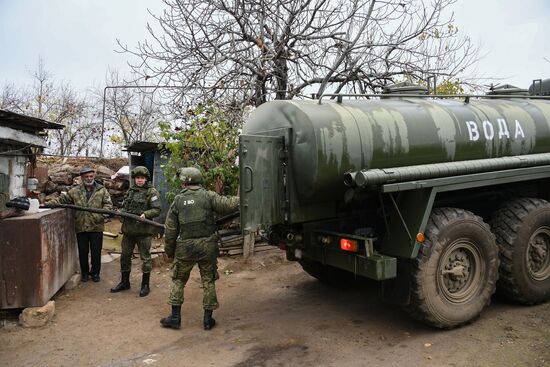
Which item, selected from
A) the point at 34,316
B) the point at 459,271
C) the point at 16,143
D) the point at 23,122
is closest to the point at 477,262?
the point at 459,271

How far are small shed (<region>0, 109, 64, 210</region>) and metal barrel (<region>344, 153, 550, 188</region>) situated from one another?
4052 mm

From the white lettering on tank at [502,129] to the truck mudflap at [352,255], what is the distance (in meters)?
2.17

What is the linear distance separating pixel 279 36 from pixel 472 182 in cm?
488

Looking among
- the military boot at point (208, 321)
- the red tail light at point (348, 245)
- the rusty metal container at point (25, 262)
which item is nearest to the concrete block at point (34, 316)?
the rusty metal container at point (25, 262)

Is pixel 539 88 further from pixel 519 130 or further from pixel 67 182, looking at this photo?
pixel 67 182

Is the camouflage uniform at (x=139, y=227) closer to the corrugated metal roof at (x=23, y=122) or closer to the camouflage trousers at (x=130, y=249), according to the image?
the camouflage trousers at (x=130, y=249)

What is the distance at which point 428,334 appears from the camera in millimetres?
4637

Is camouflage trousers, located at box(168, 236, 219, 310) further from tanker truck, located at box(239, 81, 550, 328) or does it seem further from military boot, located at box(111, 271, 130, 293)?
military boot, located at box(111, 271, 130, 293)

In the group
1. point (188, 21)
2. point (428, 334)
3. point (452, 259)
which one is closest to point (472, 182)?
point (452, 259)

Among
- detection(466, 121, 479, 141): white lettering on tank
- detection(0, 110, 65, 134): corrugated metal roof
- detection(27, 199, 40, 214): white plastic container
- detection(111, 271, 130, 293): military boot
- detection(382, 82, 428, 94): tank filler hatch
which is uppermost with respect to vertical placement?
detection(382, 82, 428, 94): tank filler hatch

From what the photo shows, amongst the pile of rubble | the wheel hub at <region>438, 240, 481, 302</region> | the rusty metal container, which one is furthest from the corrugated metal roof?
the wheel hub at <region>438, 240, 481, 302</region>

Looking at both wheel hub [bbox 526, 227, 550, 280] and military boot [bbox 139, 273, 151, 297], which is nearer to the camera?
wheel hub [bbox 526, 227, 550, 280]

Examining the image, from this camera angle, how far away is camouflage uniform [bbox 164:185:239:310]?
5012mm

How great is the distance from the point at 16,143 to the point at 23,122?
0.43 m
